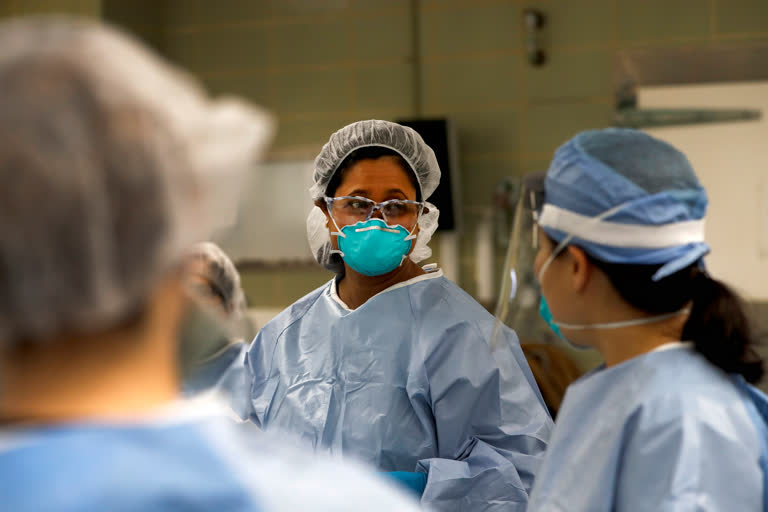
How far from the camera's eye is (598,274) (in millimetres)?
1125

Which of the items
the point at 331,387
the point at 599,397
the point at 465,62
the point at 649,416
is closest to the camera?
the point at 649,416

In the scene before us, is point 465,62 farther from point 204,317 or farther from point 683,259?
point 204,317

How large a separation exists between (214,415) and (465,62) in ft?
9.51

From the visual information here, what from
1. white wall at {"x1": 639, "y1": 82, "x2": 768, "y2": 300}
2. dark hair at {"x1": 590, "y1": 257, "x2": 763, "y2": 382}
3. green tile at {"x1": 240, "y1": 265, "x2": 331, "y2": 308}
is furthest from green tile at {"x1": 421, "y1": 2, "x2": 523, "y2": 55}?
dark hair at {"x1": 590, "y1": 257, "x2": 763, "y2": 382}

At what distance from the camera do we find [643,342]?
110 cm

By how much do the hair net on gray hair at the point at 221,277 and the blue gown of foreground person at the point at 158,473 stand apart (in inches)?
30.5

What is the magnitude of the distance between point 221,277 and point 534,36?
2.19 metres

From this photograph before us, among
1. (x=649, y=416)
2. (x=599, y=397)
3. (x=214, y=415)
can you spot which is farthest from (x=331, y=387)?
(x=214, y=415)

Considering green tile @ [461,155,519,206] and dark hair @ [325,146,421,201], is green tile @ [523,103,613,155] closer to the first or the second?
green tile @ [461,155,519,206]

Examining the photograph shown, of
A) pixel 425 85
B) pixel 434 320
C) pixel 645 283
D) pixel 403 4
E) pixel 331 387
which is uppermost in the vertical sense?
pixel 403 4

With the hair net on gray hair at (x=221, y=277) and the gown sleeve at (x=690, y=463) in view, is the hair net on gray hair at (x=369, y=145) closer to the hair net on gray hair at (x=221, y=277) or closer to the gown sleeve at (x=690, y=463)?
the hair net on gray hair at (x=221, y=277)

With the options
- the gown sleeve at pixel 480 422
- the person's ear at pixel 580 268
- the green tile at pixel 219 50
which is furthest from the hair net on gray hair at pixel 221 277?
the green tile at pixel 219 50

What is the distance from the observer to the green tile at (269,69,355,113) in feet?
11.3

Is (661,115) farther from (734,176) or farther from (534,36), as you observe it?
(534,36)
